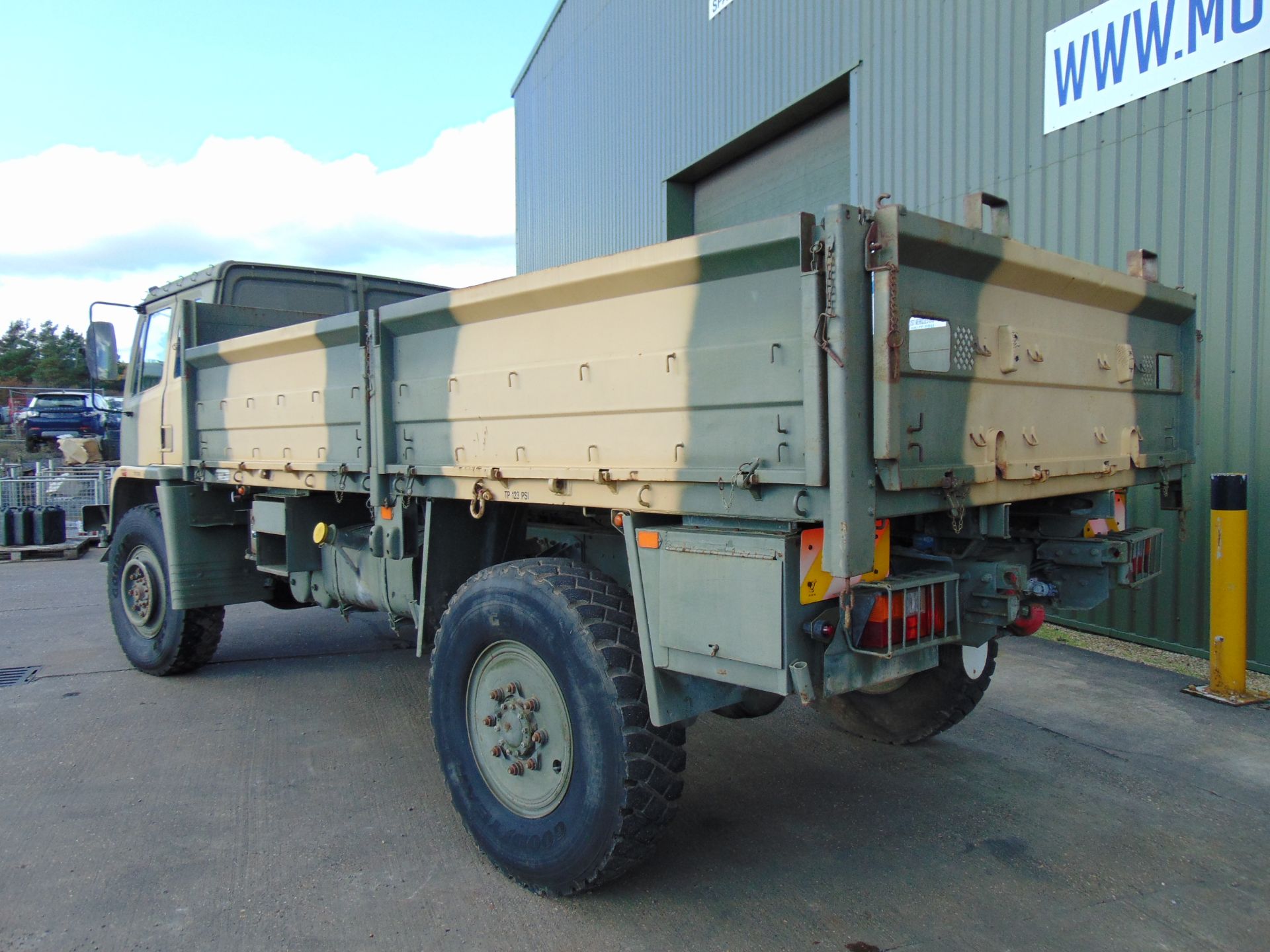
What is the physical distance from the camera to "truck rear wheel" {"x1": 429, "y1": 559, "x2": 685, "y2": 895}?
2.91m

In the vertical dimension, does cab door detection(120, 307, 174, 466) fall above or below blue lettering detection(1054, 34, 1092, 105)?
below

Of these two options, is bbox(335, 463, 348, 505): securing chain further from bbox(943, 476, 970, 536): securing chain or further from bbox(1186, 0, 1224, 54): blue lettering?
bbox(1186, 0, 1224, 54): blue lettering

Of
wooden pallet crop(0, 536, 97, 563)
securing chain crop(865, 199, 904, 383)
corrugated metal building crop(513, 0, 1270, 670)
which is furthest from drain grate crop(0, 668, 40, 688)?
wooden pallet crop(0, 536, 97, 563)

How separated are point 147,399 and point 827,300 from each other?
551 cm

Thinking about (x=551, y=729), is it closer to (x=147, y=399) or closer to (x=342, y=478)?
(x=342, y=478)

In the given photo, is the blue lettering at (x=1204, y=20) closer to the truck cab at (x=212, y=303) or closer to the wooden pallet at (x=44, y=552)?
the truck cab at (x=212, y=303)

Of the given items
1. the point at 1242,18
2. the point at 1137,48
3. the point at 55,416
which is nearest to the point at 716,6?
the point at 1137,48

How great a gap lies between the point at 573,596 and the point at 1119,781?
284cm

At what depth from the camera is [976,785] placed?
13.6 feet

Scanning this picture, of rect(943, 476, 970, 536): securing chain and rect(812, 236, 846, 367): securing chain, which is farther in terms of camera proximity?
rect(943, 476, 970, 536): securing chain

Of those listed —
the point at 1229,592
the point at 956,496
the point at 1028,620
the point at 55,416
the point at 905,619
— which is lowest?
the point at 1229,592

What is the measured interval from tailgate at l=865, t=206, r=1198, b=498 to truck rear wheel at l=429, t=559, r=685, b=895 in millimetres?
1095

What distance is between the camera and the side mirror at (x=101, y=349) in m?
6.28

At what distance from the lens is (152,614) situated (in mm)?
6148
